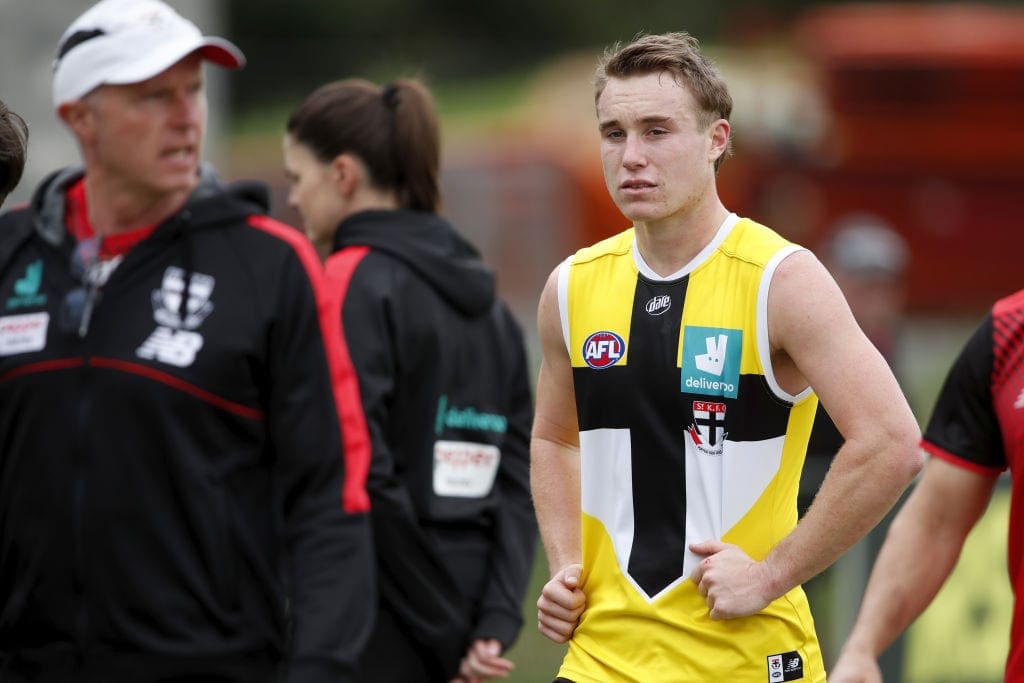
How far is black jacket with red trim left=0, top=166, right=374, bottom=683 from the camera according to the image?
3.77 meters

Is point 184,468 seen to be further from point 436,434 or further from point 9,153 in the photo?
point 436,434

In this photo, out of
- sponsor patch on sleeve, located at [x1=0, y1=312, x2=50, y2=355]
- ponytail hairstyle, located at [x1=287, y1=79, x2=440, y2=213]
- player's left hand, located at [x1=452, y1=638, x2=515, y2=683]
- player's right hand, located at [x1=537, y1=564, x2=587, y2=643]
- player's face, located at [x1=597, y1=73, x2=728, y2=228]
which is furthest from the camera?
ponytail hairstyle, located at [x1=287, y1=79, x2=440, y2=213]

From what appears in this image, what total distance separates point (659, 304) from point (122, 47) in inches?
53.0

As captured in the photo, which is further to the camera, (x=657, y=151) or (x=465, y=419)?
(x=465, y=419)

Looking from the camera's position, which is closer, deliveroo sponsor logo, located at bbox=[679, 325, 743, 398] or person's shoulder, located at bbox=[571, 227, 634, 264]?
deliveroo sponsor logo, located at bbox=[679, 325, 743, 398]

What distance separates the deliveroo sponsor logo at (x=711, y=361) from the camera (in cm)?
410

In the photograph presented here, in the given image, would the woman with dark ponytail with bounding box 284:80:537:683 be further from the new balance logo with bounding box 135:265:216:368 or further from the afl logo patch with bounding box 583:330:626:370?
the new balance logo with bounding box 135:265:216:368

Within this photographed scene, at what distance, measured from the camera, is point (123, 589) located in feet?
12.4

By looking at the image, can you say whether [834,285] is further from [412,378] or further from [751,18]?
[751,18]

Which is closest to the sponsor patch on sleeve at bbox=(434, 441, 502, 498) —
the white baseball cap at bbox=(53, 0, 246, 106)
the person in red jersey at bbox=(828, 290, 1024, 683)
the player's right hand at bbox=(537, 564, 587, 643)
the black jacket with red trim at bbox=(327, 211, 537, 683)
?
the black jacket with red trim at bbox=(327, 211, 537, 683)

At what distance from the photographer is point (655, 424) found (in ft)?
13.7

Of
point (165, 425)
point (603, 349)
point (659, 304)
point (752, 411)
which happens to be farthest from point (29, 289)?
point (752, 411)

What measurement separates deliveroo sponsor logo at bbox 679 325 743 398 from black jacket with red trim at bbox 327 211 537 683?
4.15ft

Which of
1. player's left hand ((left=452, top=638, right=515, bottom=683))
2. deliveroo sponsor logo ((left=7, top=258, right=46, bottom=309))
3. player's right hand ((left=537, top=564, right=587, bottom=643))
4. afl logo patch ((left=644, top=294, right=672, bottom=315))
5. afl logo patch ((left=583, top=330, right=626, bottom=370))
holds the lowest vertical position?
player's left hand ((left=452, top=638, right=515, bottom=683))
